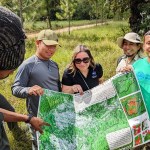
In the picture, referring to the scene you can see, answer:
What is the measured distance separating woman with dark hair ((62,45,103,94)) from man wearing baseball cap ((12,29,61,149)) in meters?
0.15

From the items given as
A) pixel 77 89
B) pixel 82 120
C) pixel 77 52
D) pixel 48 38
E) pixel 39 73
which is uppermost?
pixel 48 38

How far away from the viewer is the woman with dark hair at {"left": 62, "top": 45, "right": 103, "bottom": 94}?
3746 millimetres

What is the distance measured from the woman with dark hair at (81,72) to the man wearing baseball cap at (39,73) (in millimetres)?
151

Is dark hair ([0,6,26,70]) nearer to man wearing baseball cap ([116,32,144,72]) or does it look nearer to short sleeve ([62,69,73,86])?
short sleeve ([62,69,73,86])

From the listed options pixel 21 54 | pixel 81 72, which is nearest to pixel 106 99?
pixel 81 72

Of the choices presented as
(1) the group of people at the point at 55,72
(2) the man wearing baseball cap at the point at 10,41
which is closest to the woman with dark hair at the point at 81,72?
(1) the group of people at the point at 55,72

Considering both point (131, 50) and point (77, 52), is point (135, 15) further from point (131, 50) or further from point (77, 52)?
point (77, 52)

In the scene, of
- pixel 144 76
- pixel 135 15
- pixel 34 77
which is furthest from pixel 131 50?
pixel 135 15

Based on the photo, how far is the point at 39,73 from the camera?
3.43m

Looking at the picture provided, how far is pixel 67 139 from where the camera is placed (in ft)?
10.5

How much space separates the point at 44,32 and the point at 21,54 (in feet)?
7.93

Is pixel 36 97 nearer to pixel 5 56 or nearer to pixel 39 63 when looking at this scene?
pixel 39 63

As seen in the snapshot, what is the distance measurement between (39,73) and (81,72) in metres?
0.58

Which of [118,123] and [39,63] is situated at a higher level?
[39,63]
